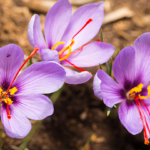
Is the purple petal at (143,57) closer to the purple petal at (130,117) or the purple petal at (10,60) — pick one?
the purple petal at (130,117)

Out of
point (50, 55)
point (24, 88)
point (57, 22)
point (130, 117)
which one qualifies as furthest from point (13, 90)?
point (130, 117)

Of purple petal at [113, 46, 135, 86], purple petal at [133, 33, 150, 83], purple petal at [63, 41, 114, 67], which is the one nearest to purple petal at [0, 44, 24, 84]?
purple petal at [63, 41, 114, 67]

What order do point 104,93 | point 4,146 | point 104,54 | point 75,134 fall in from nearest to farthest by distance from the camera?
point 104,93, point 104,54, point 4,146, point 75,134

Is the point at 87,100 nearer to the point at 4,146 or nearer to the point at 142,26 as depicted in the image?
the point at 4,146

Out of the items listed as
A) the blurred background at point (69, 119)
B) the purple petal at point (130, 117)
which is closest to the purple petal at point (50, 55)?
the purple petal at point (130, 117)

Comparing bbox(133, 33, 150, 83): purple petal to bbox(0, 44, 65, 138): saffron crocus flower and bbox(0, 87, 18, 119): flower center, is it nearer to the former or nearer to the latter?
bbox(0, 44, 65, 138): saffron crocus flower

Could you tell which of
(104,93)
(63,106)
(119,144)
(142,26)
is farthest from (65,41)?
(142,26)
